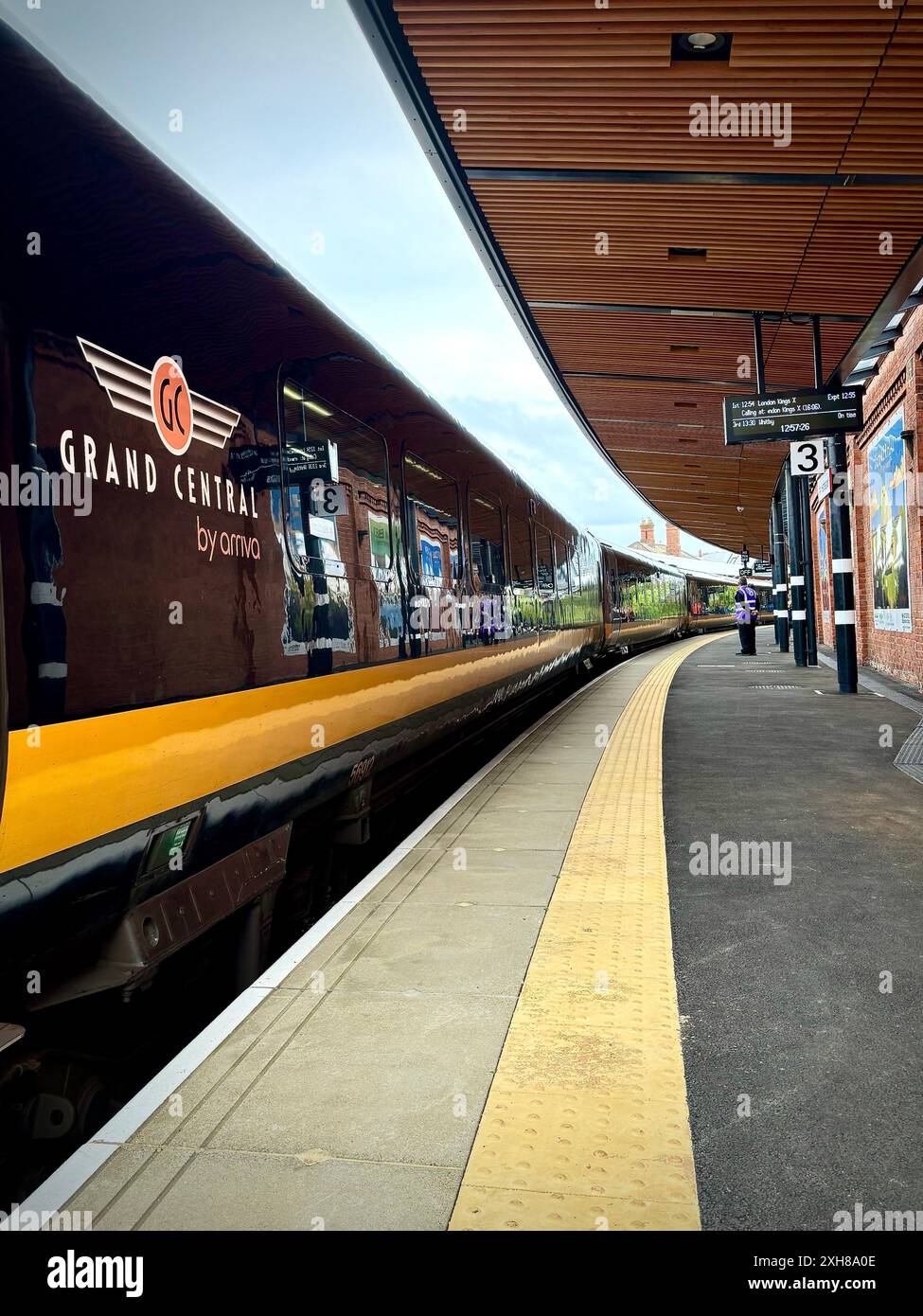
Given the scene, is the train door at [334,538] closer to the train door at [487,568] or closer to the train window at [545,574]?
the train door at [487,568]

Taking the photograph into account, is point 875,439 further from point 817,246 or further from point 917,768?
point 917,768

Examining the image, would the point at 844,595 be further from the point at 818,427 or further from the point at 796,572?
the point at 796,572

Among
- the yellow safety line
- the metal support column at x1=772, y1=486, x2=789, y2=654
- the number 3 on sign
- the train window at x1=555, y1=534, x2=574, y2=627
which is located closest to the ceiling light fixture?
the yellow safety line

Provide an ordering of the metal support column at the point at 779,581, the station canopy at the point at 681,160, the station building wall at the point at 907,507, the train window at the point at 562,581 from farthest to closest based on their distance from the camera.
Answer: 1. the metal support column at the point at 779,581
2. the train window at the point at 562,581
3. the station building wall at the point at 907,507
4. the station canopy at the point at 681,160

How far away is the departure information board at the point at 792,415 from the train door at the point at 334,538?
6.13m

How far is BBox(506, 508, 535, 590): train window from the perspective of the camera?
9.53 m

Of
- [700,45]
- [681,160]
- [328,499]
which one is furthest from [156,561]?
[681,160]

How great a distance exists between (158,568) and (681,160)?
584cm

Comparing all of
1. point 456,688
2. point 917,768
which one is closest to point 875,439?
point 917,768

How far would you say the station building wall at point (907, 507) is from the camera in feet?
33.9

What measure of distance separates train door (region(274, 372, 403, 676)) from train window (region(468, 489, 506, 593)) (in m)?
2.43

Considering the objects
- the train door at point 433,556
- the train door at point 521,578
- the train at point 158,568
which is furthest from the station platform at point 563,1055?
the train door at point 521,578

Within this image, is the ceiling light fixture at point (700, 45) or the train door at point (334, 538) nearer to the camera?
the train door at point (334, 538)

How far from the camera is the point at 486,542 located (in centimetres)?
825
